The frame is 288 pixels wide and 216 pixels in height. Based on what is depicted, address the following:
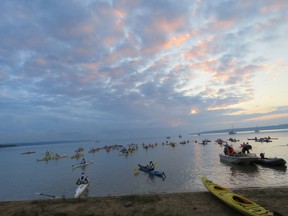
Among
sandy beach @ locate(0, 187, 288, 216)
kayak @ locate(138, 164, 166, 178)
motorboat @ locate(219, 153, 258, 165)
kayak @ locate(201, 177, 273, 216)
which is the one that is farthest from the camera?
motorboat @ locate(219, 153, 258, 165)

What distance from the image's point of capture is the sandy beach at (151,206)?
12895mm

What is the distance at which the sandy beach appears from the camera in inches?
508

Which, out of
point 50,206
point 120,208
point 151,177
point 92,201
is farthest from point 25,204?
point 151,177

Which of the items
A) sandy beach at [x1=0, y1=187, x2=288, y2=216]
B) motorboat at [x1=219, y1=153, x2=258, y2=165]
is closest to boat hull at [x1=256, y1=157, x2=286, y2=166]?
motorboat at [x1=219, y1=153, x2=258, y2=165]

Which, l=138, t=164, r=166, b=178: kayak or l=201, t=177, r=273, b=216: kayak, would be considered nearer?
l=201, t=177, r=273, b=216: kayak

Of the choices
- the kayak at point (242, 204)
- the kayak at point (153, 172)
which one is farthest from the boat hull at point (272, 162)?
the kayak at point (242, 204)

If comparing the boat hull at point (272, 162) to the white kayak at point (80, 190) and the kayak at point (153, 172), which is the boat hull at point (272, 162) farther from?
the white kayak at point (80, 190)

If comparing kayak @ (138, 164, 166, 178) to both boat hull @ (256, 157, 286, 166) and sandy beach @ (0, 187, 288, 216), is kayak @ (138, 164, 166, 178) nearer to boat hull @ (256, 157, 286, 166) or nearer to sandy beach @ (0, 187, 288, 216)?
sandy beach @ (0, 187, 288, 216)

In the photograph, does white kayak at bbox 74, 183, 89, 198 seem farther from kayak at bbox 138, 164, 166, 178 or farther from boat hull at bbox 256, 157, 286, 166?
boat hull at bbox 256, 157, 286, 166

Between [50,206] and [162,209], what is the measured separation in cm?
730

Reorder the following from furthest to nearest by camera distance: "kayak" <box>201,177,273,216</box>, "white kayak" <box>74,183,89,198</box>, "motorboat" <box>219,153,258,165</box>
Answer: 1. "motorboat" <box>219,153,258,165</box>
2. "white kayak" <box>74,183,89,198</box>
3. "kayak" <box>201,177,273,216</box>

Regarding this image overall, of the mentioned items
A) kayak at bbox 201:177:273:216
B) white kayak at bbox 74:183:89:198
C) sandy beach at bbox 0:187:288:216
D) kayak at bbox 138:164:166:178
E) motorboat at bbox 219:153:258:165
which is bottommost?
white kayak at bbox 74:183:89:198

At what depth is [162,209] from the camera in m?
13.2

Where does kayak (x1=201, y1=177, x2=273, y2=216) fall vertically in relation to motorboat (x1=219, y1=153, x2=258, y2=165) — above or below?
below
